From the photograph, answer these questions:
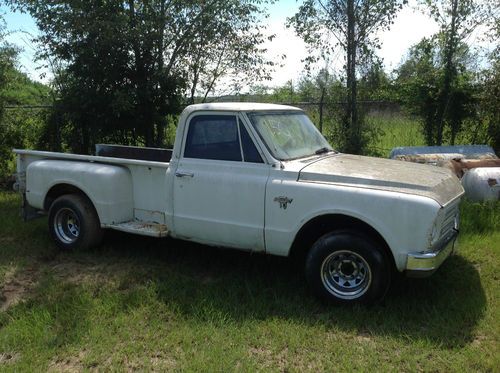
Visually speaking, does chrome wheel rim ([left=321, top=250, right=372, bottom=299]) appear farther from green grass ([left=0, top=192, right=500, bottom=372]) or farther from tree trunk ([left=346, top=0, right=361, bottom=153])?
tree trunk ([left=346, top=0, right=361, bottom=153])

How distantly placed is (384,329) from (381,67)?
7.34 m

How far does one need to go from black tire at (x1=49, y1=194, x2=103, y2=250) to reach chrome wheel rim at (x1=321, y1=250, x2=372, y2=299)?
2.88 metres

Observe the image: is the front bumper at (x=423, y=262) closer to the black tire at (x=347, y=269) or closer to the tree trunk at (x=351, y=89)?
the black tire at (x=347, y=269)

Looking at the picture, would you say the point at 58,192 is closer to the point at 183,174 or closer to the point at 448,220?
the point at 183,174

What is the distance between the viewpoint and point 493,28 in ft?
31.1

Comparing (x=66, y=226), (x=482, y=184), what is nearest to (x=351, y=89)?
(x=482, y=184)

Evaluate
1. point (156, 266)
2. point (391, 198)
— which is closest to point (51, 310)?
point (156, 266)

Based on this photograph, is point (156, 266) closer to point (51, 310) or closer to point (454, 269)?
point (51, 310)

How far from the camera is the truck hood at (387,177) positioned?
4.26 meters

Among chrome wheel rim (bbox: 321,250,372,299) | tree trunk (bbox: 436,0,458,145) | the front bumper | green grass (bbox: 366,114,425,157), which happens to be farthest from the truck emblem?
tree trunk (bbox: 436,0,458,145)

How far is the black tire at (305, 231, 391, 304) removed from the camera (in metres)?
4.26

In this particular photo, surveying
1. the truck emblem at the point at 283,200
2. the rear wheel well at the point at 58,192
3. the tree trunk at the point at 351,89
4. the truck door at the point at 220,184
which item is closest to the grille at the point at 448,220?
the truck emblem at the point at 283,200

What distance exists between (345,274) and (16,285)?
133 inches

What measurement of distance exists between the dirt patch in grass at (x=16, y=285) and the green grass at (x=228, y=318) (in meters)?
0.02
